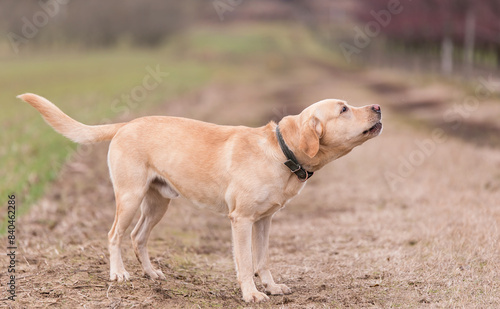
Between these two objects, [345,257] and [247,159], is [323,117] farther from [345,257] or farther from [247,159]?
[345,257]

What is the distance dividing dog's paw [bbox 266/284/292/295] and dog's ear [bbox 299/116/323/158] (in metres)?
1.42

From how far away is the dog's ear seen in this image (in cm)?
545

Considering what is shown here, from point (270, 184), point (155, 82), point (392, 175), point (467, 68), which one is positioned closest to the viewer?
point (270, 184)

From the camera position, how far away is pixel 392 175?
1193 centimetres

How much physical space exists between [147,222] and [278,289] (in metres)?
1.62

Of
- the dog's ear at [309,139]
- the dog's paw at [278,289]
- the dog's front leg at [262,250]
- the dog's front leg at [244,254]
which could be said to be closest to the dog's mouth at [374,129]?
the dog's ear at [309,139]

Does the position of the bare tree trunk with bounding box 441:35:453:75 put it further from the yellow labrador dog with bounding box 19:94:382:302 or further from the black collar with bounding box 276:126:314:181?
the black collar with bounding box 276:126:314:181

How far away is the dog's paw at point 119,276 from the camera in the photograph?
5844 mm

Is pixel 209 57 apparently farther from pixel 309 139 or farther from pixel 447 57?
pixel 309 139

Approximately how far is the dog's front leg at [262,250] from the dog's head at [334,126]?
0.82 metres

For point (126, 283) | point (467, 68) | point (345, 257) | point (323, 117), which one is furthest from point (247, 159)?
point (467, 68)

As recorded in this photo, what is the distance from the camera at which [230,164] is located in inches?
227

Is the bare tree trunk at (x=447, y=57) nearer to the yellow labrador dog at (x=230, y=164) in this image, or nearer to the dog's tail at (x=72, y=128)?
the yellow labrador dog at (x=230, y=164)

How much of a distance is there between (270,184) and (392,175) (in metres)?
6.89
